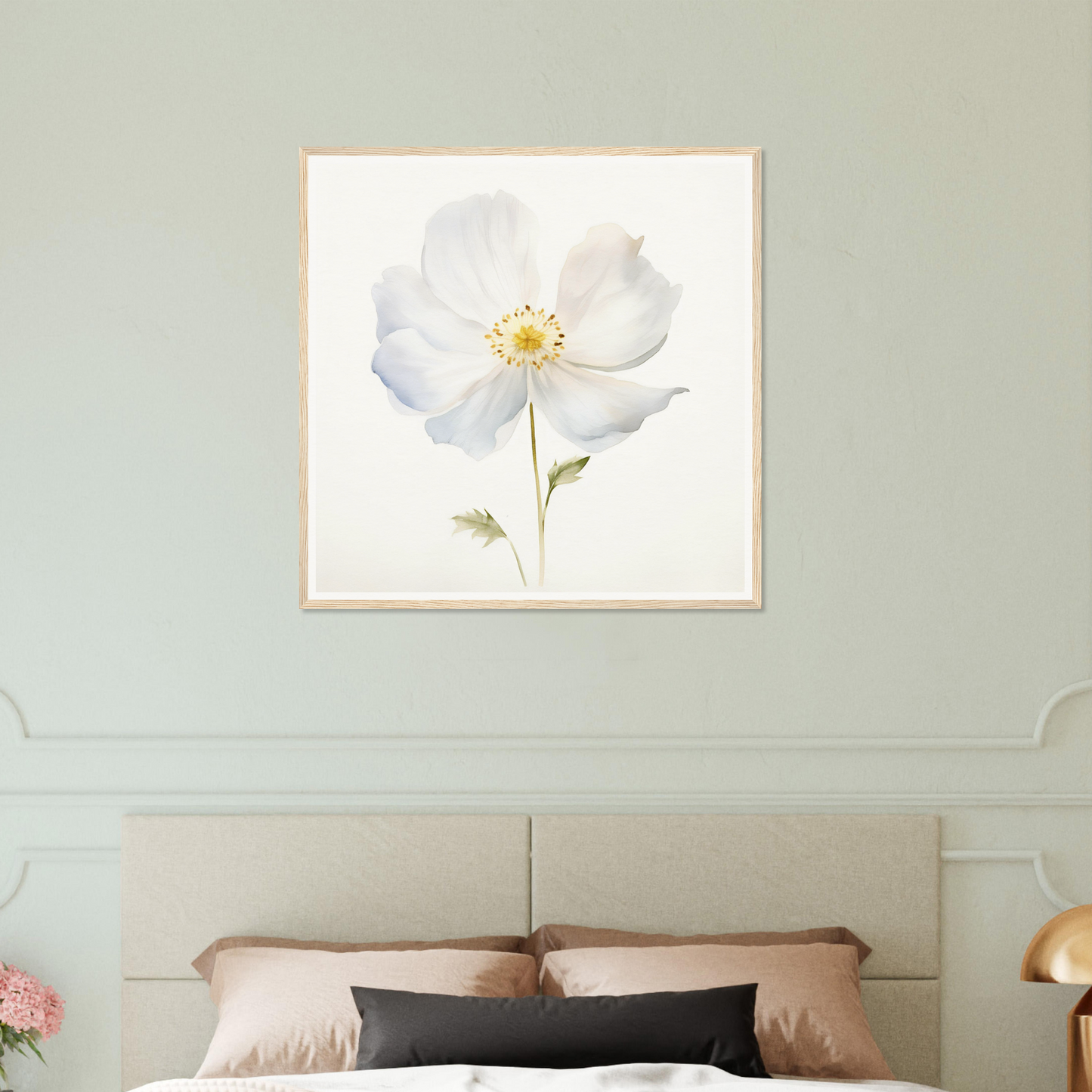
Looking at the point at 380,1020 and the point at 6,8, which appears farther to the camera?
the point at 6,8

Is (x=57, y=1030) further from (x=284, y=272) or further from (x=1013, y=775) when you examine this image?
(x=1013, y=775)

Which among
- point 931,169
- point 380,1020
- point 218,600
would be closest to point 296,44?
point 218,600

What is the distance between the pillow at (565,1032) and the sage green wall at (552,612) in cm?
56

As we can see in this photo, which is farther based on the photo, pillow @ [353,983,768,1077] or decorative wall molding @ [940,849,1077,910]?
decorative wall molding @ [940,849,1077,910]

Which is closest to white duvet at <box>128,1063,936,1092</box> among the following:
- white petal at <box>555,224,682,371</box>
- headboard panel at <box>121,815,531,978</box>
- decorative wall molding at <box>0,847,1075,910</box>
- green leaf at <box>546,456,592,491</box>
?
headboard panel at <box>121,815,531,978</box>

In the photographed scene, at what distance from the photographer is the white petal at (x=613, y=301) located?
2.50 meters

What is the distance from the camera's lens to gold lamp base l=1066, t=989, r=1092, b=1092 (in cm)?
219

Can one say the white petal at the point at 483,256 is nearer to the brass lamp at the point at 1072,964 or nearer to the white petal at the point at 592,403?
the white petal at the point at 592,403

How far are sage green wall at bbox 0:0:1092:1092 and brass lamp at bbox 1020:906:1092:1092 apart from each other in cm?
30

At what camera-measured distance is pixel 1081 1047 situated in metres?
2.21

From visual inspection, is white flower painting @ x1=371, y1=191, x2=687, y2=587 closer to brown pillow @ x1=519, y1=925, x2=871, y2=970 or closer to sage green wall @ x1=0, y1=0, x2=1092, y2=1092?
sage green wall @ x1=0, y1=0, x2=1092, y2=1092

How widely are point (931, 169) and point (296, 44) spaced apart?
155 cm

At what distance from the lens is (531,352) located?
98.7 inches

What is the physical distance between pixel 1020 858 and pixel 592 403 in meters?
1.47
